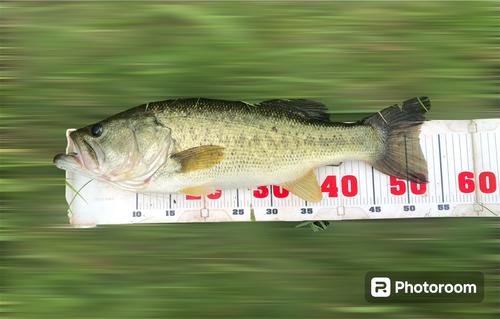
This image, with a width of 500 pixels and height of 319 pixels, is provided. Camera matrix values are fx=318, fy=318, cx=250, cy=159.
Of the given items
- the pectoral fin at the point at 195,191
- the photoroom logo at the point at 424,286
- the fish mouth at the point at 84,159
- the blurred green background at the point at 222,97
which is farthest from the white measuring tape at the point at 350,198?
the photoroom logo at the point at 424,286

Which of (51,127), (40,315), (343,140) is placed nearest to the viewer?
(343,140)

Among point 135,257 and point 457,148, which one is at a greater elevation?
point 457,148

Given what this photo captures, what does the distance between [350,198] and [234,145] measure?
127cm

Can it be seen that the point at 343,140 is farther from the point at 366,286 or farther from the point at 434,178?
the point at 366,286

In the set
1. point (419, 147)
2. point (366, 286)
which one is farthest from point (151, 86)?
point (366, 286)

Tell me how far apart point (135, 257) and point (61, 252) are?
0.73 m

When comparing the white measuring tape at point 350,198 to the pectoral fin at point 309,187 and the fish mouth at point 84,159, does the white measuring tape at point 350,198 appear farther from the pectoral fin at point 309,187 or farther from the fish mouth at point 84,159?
the fish mouth at point 84,159

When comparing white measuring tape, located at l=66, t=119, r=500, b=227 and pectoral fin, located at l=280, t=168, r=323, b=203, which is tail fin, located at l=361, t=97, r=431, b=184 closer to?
white measuring tape, located at l=66, t=119, r=500, b=227

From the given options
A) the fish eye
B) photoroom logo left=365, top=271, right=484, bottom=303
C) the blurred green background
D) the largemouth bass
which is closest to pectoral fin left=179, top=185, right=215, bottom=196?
the largemouth bass

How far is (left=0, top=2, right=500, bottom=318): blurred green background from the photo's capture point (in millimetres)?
3102

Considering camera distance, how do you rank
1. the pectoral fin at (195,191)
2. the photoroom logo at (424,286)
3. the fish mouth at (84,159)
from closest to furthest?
the fish mouth at (84,159), the pectoral fin at (195,191), the photoroom logo at (424,286)

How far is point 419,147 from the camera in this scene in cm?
297

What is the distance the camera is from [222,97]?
3252mm

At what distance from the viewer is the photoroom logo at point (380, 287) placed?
3.12 metres
